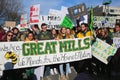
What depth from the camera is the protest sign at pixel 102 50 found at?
10.9 metres

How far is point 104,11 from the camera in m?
82.2

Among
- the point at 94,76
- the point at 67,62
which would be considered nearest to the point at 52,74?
the point at 67,62

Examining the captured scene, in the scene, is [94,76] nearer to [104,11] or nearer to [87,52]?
[87,52]

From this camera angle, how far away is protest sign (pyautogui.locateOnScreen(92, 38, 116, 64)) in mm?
10945

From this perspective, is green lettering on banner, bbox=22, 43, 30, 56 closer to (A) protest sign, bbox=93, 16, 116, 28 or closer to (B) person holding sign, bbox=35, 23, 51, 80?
(B) person holding sign, bbox=35, 23, 51, 80

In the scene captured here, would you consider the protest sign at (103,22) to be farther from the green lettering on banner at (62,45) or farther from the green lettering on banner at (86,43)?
the green lettering on banner at (62,45)

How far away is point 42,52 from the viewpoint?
10422 mm

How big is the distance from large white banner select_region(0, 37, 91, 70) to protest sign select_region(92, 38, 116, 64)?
0.24 metres

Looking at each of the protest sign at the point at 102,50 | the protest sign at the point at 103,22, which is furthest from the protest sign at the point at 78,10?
the protest sign at the point at 103,22

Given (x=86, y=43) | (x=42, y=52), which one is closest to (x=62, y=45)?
(x=42, y=52)

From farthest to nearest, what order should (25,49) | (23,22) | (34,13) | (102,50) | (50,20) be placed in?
1. (23,22)
2. (50,20)
3. (34,13)
4. (102,50)
5. (25,49)

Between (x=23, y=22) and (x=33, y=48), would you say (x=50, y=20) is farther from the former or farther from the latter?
(x=33, y=48)

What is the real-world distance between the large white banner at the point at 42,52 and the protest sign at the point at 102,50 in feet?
0.79

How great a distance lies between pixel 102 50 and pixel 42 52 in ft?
6.75
